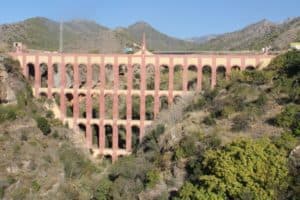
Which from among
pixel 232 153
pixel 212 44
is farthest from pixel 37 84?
pixel 212 44

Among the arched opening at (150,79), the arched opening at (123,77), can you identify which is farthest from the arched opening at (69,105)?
the arched opening at (150,79)

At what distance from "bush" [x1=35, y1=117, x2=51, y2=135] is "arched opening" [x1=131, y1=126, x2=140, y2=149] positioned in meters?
8.45

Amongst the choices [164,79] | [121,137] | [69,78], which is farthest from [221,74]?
[69,78]

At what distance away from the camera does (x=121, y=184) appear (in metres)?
37.4

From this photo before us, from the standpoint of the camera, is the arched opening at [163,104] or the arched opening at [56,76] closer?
the arched opening at [163,104]

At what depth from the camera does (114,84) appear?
52031 millimetres

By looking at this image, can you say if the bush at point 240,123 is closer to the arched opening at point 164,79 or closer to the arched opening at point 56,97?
the arched opening at point 56,97

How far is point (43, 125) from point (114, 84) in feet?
26.0

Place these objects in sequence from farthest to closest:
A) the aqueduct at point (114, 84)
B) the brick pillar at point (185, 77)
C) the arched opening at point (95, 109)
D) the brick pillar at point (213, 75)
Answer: the arched opening at point (95, 109) → the aqueduct at point (114, 84) → the brick pillar at point (185, 77) → the brick pillar at point (213, 75)

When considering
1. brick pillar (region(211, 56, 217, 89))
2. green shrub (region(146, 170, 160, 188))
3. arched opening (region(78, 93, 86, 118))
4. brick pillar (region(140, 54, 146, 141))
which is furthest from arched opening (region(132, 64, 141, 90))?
green shrub (region(146, 170, 160, 188))

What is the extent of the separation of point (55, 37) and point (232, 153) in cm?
7173

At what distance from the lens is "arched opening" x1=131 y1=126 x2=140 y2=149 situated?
52.9m

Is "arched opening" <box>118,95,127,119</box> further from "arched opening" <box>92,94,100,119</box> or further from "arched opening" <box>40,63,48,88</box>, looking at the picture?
"arched opening" <box>40,63,48,88</box>

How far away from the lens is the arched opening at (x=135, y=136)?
52.9 meters
